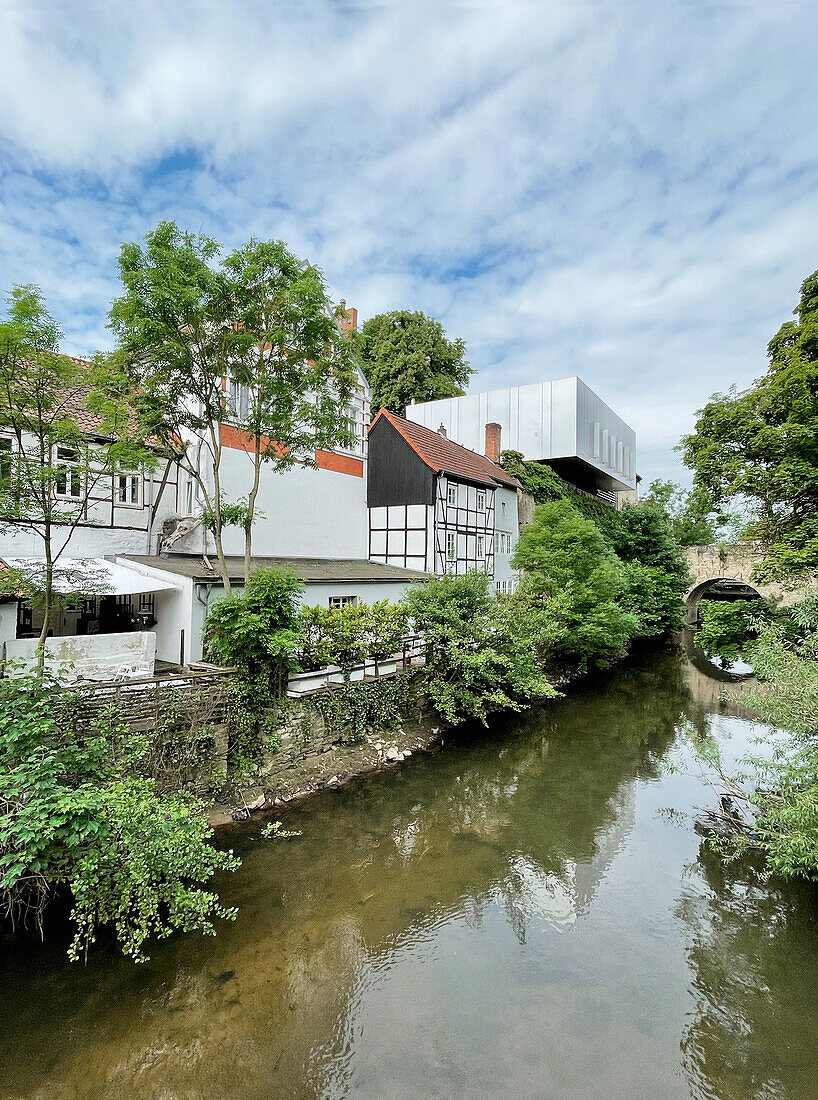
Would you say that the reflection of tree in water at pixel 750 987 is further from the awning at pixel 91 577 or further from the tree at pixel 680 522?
the tree at pixel 680 522

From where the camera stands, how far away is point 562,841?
9.27m

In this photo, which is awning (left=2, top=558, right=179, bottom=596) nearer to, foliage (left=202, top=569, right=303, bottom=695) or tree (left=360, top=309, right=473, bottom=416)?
foliage (left=202, top=569, right=303, bottom=695)

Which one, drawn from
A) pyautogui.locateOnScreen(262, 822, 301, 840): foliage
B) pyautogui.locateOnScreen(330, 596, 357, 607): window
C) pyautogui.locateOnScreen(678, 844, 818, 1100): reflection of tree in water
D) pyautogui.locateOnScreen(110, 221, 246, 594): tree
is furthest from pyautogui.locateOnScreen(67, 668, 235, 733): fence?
pyautogui.locateOnScreen(678, 844, 818, 1100): reflection of tree in water

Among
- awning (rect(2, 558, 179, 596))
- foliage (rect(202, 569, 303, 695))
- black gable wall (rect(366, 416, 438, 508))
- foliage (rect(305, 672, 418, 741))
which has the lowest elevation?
foliage (rect(305, 672, 418, 741))

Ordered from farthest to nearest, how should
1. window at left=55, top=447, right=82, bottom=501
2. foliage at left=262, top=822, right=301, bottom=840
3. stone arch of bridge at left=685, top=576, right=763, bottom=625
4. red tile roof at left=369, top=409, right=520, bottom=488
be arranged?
stone arch of bridge at left=685, top=576, right=763, bottom=625, red tile roof at left=369, top=409, right=520, bottom=488, foliage at left=262, top=822, right=301, bottom=840, window at left=55, top=447, right=82, bottom=501

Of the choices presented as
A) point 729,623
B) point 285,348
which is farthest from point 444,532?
point 729,623

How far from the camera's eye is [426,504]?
1984 centimetres

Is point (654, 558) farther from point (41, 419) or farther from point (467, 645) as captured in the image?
point (41, 419)

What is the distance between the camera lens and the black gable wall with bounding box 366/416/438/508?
20.0 metres

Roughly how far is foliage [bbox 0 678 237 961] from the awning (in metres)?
2.67

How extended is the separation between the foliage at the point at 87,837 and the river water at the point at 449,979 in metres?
0.62

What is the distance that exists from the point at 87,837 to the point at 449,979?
13.9ft

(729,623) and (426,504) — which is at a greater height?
(426,504)

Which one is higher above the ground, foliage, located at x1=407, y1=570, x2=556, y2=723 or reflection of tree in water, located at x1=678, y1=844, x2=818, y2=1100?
foliage, located at x1=407, y1=570, x2=556, y2=723
